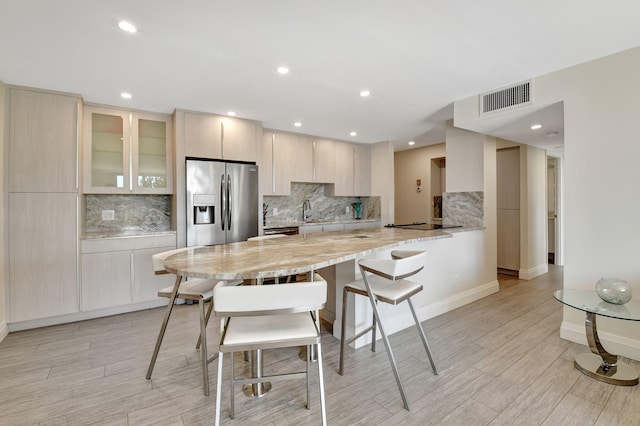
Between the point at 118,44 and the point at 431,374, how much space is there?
3323 millimetres

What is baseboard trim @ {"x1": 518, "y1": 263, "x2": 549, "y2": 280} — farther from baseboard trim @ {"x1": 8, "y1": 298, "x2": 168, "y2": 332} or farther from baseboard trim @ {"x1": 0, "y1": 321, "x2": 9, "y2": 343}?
baseboard trim @ {"x1": 0, "y1": 321, "x2": 9, "y2": 343}

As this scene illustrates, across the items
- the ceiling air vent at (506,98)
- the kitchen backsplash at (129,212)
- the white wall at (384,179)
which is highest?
the ceiling air vent at (506,98)

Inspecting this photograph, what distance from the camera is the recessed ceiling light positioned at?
1.92m

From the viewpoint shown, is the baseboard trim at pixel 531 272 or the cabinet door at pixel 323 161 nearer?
the baseboard trim at pixel 531 272

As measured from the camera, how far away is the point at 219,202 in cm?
384

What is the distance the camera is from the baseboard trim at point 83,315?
116 inches

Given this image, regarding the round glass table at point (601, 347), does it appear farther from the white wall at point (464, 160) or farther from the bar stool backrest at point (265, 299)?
the bar stool backrest at point (265, 299)

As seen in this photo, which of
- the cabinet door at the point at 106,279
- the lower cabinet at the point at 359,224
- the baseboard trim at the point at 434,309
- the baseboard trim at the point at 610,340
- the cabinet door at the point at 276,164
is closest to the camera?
the baseboard trim at the point at 610,340

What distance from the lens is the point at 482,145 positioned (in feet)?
12.6

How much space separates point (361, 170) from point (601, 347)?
4.30 m

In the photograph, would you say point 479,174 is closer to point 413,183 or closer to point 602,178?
point 602,178

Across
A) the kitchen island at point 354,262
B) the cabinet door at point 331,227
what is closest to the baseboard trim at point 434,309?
the kitchen island at point 354,262

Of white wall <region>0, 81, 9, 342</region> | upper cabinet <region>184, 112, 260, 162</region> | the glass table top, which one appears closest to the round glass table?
the glass table top

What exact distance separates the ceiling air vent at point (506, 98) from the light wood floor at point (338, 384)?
7.34ft
